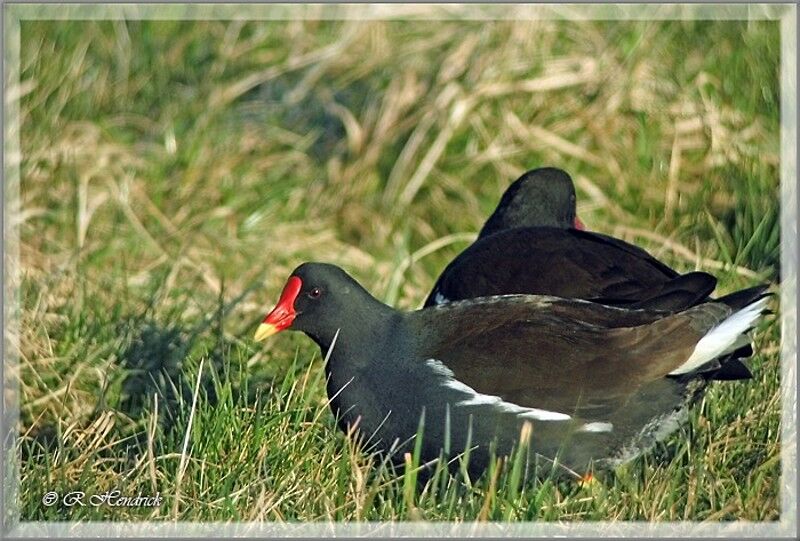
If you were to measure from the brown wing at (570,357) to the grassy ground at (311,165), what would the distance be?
1.77 feet

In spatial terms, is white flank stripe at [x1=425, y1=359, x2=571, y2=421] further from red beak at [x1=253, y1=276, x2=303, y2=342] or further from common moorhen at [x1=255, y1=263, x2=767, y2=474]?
red beak at [x1=253, y1=276, x2=303, y2=342]

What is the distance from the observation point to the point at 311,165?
22.7ft

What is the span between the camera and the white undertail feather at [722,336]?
391cm

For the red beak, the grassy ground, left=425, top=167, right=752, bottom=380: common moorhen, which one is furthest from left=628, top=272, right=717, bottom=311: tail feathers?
the red beak

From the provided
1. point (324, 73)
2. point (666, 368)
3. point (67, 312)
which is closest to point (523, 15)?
point (324, 73)

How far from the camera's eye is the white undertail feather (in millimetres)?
3906

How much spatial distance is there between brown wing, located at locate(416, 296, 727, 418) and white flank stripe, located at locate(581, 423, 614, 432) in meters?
0.03

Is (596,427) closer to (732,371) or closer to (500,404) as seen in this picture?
(500,404)

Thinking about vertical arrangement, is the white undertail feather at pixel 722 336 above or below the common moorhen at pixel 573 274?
below

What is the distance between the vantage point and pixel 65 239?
19.9 feet

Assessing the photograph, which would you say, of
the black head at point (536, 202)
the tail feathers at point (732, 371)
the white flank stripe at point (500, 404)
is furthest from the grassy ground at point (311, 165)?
the white flank stripe at point (500, 404)

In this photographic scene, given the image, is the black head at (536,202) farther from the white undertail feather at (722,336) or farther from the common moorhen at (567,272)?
the white undertail feather at (722,336)

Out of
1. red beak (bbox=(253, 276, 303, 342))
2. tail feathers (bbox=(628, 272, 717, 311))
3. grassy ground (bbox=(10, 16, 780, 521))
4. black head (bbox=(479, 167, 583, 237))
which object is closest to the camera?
tail feathers (bbox=(628, 272, 717, 311))

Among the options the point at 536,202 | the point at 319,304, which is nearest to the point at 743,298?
the point at 319,304
